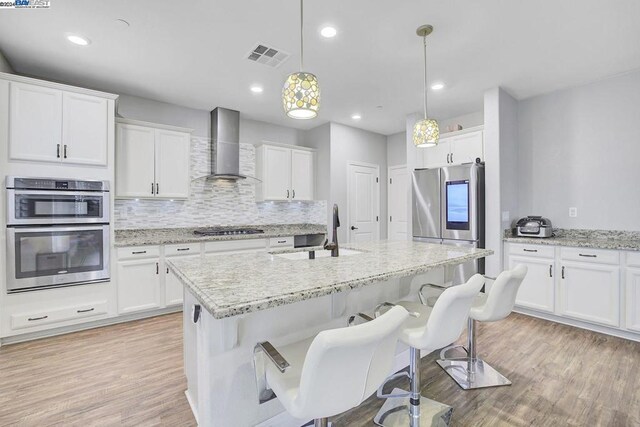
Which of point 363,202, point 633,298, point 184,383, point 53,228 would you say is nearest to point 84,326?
point 53,228

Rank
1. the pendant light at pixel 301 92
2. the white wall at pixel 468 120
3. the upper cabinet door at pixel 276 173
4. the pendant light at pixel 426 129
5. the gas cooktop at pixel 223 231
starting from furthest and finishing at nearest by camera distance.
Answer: the upper cabinet door at pixel 276 173, the white wall at pixel 468 120, the gas cooktop at pixel 223 231, the pendant light at pixel 426 129, the pendant light at pixel 301 92

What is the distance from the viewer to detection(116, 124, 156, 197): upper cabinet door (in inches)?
136

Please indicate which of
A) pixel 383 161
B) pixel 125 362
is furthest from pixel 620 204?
pixel 125 362

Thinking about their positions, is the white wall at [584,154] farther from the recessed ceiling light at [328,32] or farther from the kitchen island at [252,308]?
the recessed ceiling light at [328,32]

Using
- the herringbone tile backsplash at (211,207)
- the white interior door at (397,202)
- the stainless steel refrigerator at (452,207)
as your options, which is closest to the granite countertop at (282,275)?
the stainless steel refrigerator at (452,207)

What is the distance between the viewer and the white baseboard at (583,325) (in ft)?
9.35

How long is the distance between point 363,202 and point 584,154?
3.02 meters

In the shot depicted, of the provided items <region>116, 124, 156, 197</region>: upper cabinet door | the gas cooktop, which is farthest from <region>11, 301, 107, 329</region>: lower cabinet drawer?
the gas cooktop

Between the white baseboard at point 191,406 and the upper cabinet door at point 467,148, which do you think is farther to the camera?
the upper cabinet door at point 467,148

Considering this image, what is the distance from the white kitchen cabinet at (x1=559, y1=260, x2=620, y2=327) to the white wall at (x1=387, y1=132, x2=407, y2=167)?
9.93 feet

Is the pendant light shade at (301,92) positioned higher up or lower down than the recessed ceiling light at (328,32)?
lower down

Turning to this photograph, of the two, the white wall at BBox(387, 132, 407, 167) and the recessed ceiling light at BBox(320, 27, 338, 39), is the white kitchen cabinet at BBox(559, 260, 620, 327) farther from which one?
the recessed ceiling light at BBox(320, 27, 338, 39)

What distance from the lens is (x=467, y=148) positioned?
399 centimetres

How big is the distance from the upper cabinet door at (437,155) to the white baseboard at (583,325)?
2.11 m
